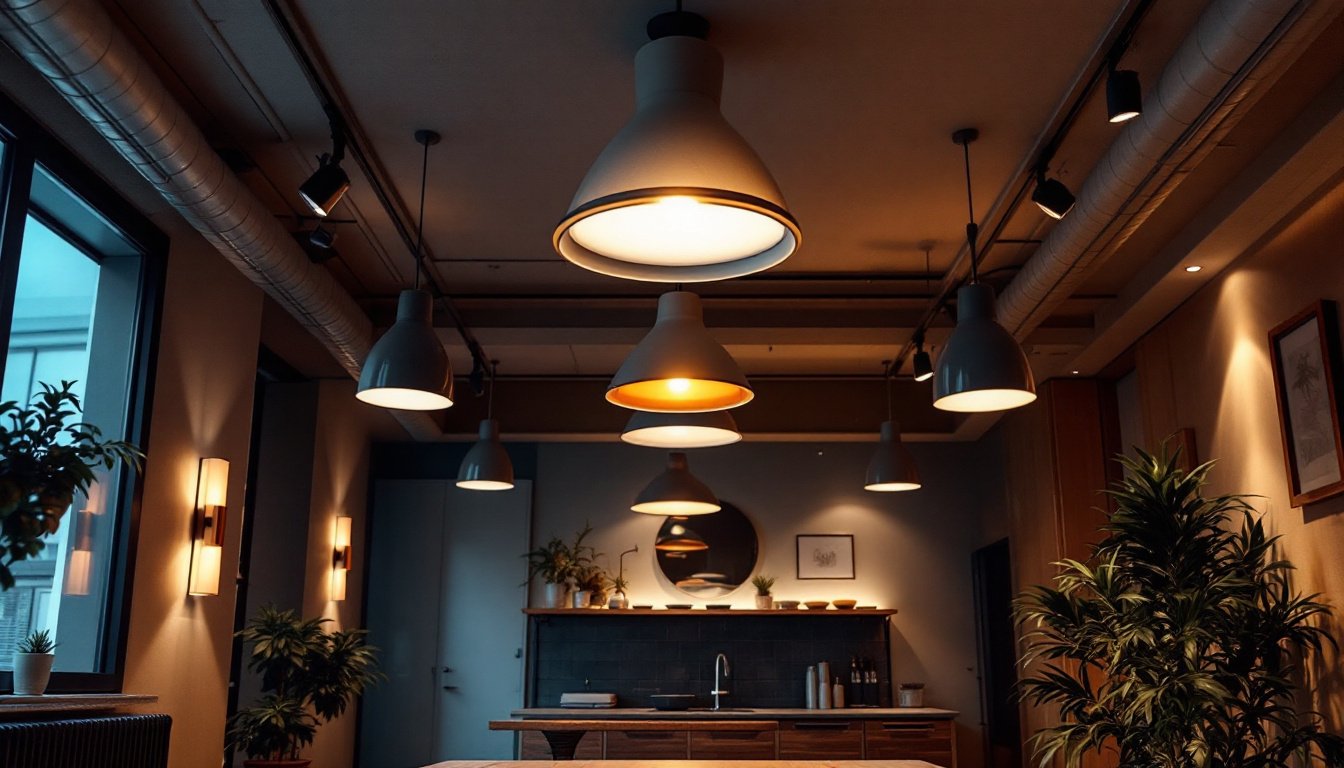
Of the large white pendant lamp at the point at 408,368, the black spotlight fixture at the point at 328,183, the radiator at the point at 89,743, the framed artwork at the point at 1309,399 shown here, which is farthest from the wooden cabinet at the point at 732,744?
the black spotlight fixture at the point at 328,183

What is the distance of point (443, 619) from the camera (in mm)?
9141

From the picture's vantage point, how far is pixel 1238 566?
16.2ft

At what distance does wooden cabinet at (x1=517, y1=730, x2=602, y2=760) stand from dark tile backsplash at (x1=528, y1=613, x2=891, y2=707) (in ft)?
5.99

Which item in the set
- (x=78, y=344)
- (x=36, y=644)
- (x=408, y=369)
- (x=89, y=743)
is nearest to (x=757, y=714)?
(x=408, y=369)

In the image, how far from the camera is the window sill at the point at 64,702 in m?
3.80

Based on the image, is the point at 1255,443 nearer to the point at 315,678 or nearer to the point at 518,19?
the point at 518,19

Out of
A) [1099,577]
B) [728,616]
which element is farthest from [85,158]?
[728,616]

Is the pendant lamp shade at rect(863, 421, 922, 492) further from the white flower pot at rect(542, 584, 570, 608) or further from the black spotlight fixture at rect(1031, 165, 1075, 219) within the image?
the white flower pot at rect(542, 584, 570, 608)

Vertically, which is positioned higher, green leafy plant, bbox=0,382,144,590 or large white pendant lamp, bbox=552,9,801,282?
large white pendant lamp, bbox=552,9,801,282

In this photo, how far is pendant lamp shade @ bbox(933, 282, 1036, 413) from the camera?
4027 millimetres

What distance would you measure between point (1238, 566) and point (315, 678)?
5096 millimetres

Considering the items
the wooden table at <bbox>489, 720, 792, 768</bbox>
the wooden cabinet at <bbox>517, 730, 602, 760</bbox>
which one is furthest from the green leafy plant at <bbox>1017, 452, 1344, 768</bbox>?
the wooden cabinet at <bbox>517, 730, 602, 760</bbox>

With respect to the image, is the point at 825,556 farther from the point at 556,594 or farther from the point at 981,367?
the point at 981,367

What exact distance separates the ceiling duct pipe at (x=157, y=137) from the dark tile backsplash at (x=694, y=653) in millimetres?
3787
